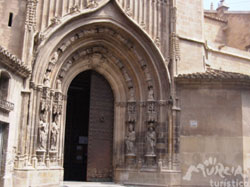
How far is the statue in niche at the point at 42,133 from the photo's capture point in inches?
423

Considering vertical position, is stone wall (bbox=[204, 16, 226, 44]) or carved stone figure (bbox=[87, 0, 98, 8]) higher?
stone wall (bbox=[204, 16, 226, 44])

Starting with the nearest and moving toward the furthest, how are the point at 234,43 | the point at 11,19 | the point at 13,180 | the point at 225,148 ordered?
the point at 13,180 → the point at 11,19 → the point at 225,148 → the point at 234,43

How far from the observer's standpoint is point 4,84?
9.74 meters

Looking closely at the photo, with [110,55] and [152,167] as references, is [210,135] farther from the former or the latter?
[110,55]

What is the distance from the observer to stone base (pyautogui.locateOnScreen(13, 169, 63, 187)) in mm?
9969

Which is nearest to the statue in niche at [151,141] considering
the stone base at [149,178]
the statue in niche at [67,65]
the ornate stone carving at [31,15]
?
the stone base at [149,178]

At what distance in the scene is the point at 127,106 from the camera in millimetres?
13070

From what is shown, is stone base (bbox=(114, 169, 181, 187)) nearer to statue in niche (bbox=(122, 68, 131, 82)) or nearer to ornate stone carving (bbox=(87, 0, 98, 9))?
statue in niche (bbox=(122, 68, 131, 82))

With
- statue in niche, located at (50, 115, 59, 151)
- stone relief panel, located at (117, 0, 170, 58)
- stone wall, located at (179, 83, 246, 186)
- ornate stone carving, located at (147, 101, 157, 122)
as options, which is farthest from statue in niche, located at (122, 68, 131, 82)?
statue in niche, located at (50, 115, 59, 151)

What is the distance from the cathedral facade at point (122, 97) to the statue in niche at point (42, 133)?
3 centimetres

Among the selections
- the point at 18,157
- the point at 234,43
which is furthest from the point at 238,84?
the point at 234,43

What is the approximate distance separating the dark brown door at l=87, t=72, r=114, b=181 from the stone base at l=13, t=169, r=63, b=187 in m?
1.67

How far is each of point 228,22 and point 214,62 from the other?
22.2 feet

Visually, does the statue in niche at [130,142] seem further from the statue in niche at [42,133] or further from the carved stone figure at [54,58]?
the carved stone figure at [54,58]
